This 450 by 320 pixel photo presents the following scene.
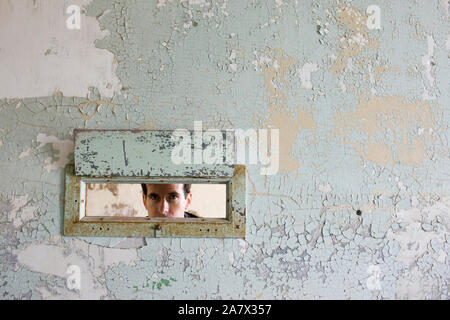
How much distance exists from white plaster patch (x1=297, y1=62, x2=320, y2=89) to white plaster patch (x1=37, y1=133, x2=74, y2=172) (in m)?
0.98

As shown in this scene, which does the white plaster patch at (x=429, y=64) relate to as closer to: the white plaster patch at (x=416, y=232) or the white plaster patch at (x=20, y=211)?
the white plaster patch at (x=416, y=232)

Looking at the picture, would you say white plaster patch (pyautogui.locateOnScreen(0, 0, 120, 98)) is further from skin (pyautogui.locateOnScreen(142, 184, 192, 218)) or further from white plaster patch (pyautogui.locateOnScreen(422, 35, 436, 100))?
white plaster patch (pyautogui.locateOnScreen(422, 35, 436, 100))

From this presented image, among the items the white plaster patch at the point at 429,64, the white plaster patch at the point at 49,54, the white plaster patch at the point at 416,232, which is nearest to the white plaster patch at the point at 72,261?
the white plaster patch at the point at 49,54

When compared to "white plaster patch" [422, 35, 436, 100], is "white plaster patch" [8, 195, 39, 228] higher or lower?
lower

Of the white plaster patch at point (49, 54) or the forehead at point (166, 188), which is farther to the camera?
the forehead at point (166, 188)

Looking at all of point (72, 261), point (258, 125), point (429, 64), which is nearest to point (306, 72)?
point (258, 125)

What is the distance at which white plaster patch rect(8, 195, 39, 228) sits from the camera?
160cm

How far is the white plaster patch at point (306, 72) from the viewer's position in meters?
1.62

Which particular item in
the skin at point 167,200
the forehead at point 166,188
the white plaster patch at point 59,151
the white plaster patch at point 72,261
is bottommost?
the white plaster patch at point 72,261

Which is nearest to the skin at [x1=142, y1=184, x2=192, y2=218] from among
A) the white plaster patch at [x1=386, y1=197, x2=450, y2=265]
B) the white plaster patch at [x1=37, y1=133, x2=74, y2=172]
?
the white plaster patch at [x1=37, y1=133, x2=74, y2=172]

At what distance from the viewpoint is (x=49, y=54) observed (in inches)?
64.1

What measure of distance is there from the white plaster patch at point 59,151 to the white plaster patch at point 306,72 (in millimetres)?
976
